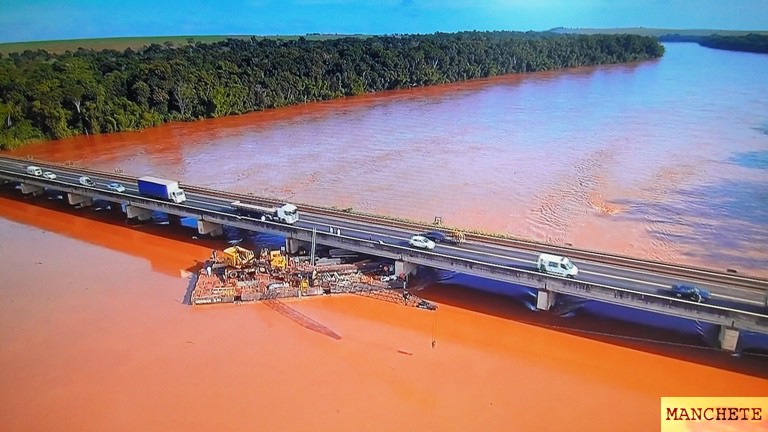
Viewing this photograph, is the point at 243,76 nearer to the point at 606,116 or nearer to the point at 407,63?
the point at 407,63

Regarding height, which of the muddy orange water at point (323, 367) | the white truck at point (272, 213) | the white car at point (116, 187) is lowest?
the muddy orange water at point (323, 367)

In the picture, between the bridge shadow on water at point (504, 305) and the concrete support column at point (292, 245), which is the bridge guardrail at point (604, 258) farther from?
the concrete support column at point (292, 245)

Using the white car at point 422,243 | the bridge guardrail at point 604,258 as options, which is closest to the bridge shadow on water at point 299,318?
the white car at point 422,243

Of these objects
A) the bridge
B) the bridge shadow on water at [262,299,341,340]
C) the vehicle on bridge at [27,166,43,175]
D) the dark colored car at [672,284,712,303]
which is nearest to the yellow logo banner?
the bridge

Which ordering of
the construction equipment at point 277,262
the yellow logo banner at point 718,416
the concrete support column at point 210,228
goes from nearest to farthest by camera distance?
1. the yellow logo banner at point 718,416
2. the construction equipment at point 277,262
3. the concrete support column at point 210,228

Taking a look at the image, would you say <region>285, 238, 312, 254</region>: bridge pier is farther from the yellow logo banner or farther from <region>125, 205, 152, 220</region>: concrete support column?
the yellow logo banner

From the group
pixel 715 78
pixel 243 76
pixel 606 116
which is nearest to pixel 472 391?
pixel 606 116

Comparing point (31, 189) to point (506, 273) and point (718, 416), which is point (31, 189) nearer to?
point (506, 273)
